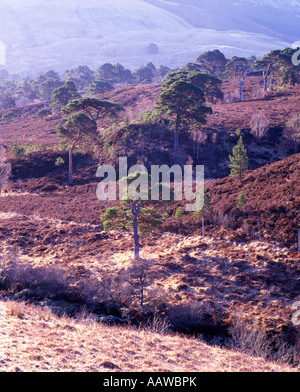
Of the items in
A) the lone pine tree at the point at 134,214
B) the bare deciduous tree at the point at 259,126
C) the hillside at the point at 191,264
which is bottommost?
the hillside at the point at 191,264

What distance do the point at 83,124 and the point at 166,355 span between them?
28899mm

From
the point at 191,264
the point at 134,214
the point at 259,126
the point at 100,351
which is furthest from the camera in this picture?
the point at 259,126

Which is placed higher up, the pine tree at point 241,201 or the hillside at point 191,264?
the pine tree at point 241,201

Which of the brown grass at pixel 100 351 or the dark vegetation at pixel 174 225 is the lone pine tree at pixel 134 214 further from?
the brown grass at pixel 100 351

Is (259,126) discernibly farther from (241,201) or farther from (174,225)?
(174,225)

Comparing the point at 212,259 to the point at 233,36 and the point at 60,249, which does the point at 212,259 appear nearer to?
the point at 60,249

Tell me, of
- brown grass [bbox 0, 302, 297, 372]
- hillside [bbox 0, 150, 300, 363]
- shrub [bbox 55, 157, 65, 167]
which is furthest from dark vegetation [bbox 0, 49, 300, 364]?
brown grass [bbox 0, 302, 297, 372]

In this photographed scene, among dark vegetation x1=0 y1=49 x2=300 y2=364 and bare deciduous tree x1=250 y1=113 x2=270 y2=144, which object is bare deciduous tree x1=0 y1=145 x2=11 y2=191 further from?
bare deciduous tree x1=250 y1=113 x2=270 y2=144

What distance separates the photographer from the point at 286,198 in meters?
18.7

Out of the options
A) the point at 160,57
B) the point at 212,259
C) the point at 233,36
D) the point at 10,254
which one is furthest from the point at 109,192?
the point at 233,36

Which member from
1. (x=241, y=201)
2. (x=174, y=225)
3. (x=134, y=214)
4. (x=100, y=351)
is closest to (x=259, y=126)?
(x=241, y=201)

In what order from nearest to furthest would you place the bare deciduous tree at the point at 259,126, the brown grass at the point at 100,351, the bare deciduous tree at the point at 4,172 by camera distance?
1. the brown grass at the point at 100,351
2. the bare deciduous tree at the point at 4,172
3. the bare deciduous tree at the point at 259,126

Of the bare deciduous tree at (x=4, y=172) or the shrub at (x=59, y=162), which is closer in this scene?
the bare deciduous tree at (x=4, y=172)

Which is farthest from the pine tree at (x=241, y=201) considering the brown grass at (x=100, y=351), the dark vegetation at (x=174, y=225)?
the brown grass at (x=100, y=351)
